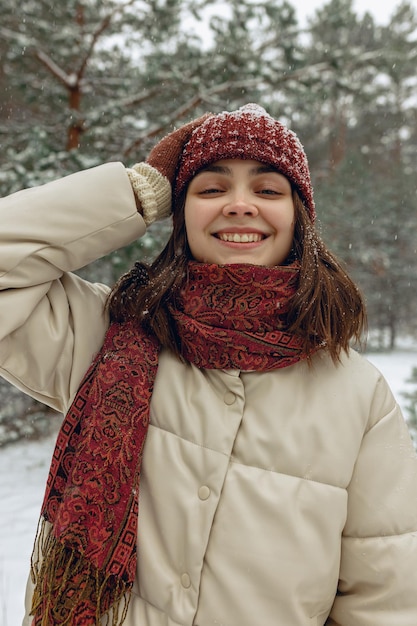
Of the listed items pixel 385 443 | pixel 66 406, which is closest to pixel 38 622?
pixel 66 406

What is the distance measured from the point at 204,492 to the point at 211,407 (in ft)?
0.73

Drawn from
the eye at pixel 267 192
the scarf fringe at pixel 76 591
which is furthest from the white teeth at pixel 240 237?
the scarf fringe at pixel 76 591

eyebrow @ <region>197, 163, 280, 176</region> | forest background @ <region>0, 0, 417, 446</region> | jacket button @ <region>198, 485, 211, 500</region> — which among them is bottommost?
jacket button @ <region>198, 485, 211, 500</region>

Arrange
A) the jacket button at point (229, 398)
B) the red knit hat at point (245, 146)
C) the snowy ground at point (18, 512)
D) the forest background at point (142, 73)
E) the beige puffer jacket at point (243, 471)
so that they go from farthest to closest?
the forest background at point (142, 73)
the snowy ground at point (18, 512)
the red knit hat at point (245, 146)
the jacket button at point (229, 398)
the beige puffer jacket at point (243, 471)

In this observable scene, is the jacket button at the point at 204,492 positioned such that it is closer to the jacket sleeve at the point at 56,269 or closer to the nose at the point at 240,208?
the jacket sleeve at the point at 56,269

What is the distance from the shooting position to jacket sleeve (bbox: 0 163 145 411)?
4.13 feet

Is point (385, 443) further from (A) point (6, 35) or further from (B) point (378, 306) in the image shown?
(B) point (378, 306)

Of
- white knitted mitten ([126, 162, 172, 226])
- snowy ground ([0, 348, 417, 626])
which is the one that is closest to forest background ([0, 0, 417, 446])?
snowy ground ([0, 348, 417, 626])

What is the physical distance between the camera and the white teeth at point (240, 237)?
1.39 metres

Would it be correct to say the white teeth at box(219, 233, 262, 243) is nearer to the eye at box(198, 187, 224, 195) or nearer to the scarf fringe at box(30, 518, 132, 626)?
the eye at box(198, 187, 224, 195)

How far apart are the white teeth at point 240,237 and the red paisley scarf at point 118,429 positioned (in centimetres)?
10

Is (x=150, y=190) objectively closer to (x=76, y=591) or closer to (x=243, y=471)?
(x=243, y=471)

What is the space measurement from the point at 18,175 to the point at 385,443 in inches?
156

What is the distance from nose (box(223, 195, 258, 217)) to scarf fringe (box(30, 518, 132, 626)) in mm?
1017
